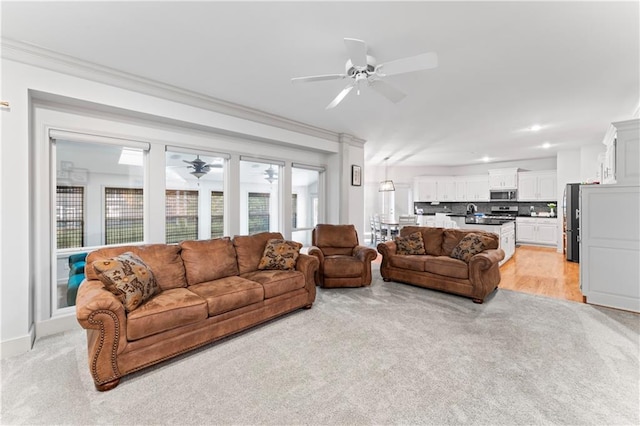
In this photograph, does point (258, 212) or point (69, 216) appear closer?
point (69, 216)

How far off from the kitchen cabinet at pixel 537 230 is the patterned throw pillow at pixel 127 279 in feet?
30.8

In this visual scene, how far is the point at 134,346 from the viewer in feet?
7.11

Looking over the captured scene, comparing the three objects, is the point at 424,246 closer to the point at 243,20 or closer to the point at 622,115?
the point at 622,115

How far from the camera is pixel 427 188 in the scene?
9.75 m

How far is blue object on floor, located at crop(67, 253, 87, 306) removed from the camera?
10.2 ft

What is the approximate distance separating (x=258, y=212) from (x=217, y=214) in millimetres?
766

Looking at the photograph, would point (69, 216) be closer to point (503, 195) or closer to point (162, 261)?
point (162, 261)

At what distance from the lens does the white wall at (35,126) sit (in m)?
2.51

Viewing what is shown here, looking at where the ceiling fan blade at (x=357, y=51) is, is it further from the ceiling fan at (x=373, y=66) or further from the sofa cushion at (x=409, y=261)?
the sofa cushion at (x=409, y=261)

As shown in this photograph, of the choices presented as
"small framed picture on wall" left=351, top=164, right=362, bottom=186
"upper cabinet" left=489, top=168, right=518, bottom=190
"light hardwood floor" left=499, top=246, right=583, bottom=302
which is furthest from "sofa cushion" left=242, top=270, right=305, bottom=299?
"upper cabinet" left=489, top=168, right=518, bottom=190

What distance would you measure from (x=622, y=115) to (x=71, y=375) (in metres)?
7.45

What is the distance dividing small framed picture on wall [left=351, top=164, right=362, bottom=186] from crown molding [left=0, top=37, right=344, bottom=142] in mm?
1899

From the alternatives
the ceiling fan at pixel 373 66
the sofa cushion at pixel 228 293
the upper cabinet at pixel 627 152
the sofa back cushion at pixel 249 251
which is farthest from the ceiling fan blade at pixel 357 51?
the upper cabinet at pixel 627 152

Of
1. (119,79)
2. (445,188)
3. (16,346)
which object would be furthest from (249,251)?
(445,188)
